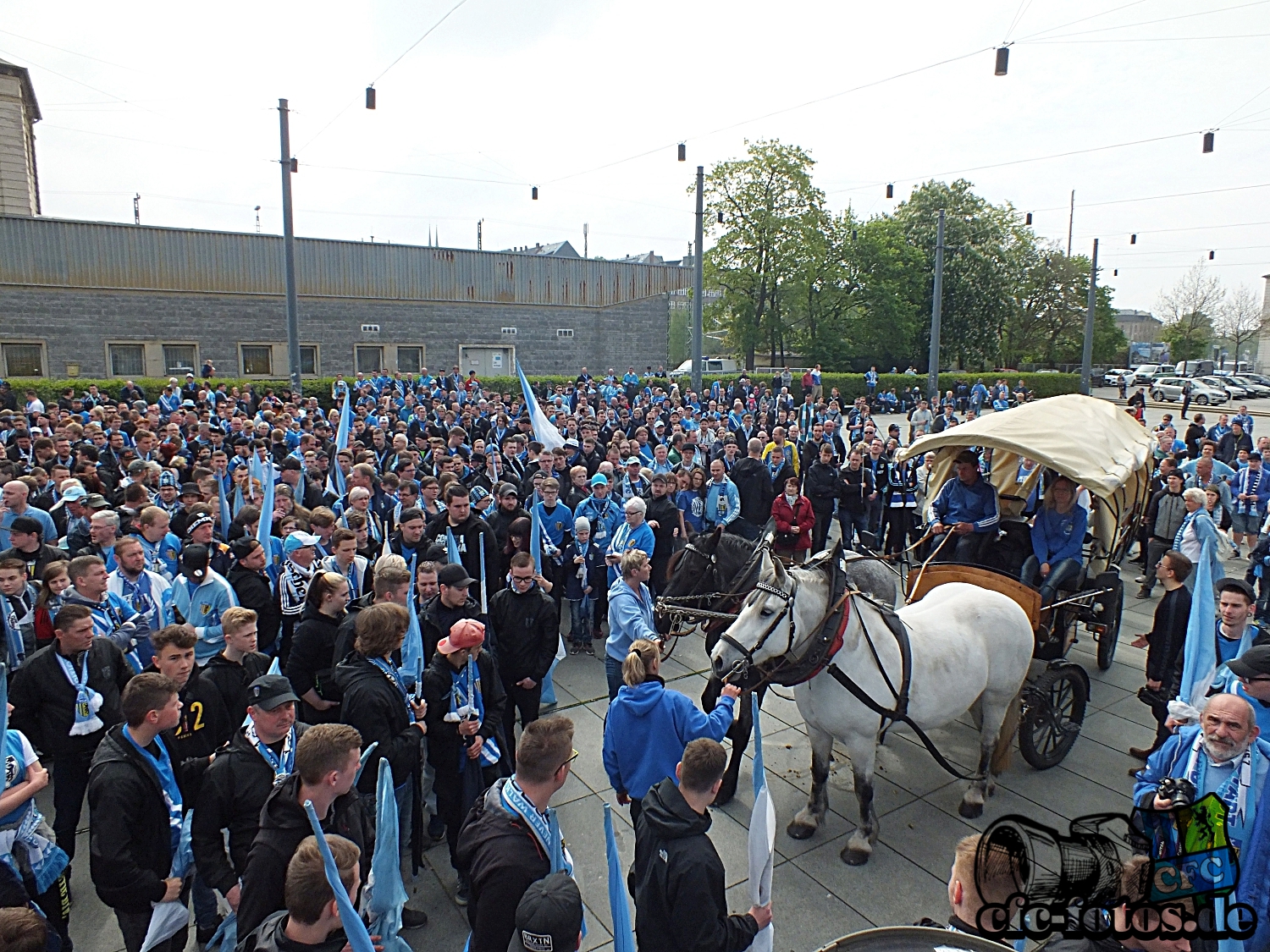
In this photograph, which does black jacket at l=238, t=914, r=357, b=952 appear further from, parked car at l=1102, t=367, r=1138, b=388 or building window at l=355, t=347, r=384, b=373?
parked car at l=1102, t=367, r=1138, b=388

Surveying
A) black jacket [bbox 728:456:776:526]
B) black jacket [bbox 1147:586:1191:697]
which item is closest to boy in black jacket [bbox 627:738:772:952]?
black jacket [bbox 1147:586:1191:697]

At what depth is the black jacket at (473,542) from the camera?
24.7 ft

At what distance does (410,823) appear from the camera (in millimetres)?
4648

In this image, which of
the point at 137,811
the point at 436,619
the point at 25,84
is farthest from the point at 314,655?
the point at 25,84

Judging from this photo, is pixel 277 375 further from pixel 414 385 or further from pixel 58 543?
pixel 58 543

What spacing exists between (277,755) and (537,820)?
4.75ft

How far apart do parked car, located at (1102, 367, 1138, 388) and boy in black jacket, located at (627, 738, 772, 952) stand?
2207 inches

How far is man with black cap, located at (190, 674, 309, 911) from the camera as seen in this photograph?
10.7ft

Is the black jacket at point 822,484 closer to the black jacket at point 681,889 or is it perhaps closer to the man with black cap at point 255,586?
the man with black cap at point 255,586

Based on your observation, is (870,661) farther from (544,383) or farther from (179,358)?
(179,358)

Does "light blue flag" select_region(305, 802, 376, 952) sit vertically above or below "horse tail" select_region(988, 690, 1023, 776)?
above

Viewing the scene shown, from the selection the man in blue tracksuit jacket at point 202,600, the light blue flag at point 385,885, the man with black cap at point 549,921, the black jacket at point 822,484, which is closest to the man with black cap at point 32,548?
the man in blue tracksuit jacket at point 202,600

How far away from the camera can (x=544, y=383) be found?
30938mm

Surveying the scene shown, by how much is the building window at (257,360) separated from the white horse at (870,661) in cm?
2976
